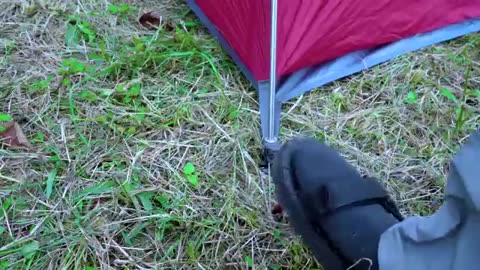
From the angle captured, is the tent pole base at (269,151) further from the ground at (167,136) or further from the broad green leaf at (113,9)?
the broad green leaf at (113,9)

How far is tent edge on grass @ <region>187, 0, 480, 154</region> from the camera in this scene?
1246mm

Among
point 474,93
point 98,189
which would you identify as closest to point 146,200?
point 98,189

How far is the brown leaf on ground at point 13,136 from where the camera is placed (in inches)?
47.8

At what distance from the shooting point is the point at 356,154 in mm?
1199

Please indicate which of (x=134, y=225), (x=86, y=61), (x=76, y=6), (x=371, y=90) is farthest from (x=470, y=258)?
(x=76, y=6)

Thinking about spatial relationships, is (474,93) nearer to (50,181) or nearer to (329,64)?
(329,64)

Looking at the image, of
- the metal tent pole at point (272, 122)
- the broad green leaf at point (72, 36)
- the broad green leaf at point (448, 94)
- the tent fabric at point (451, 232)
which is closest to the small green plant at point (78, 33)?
the broad green leaf at point (72, 36)

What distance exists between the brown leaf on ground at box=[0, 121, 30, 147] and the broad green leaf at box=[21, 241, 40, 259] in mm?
253

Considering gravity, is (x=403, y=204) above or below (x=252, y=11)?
below

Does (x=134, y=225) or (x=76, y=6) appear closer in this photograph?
(x=134, y=225)

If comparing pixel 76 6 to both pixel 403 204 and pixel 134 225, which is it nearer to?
pixel 134 225

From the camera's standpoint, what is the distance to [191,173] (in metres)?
1.16

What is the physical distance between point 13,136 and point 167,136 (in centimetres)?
30

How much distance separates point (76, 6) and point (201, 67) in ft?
1.42
